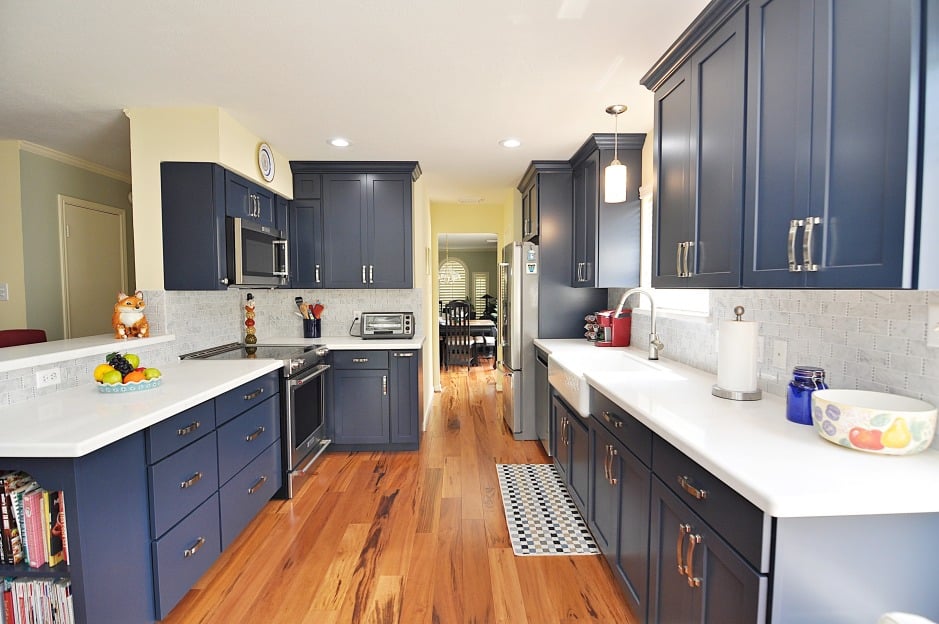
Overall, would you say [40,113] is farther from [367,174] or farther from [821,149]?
[821,149]

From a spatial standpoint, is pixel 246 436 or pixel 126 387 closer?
pixel 126 387

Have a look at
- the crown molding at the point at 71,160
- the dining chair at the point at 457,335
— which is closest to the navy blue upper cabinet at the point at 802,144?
the crown molding at the point at 71,160

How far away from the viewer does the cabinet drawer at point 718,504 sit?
0.97 m

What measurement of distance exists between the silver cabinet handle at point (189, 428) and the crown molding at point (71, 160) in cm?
289

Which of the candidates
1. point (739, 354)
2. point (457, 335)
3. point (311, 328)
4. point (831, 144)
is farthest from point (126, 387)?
point (457, 335)

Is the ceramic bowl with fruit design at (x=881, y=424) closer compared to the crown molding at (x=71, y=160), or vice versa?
the ceramic bowl with fruit design at (x=881, y=424)

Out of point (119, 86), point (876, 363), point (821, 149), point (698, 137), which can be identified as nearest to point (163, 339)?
point (119, 86)

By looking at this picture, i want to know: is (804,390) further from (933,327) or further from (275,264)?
(275,264)

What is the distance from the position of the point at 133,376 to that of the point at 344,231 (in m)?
2.11

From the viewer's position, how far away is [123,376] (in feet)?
6.41

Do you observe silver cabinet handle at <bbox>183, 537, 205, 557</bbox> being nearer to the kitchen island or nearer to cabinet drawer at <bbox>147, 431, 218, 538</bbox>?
cabinet drawer at <bbox>147, 431, 218, 538</bbox>

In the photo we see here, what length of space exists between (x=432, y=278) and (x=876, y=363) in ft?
14.8

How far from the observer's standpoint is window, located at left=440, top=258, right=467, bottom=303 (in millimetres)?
10609

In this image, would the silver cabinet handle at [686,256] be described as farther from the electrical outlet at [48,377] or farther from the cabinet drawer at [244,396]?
the electrical outlet at [48,377]
